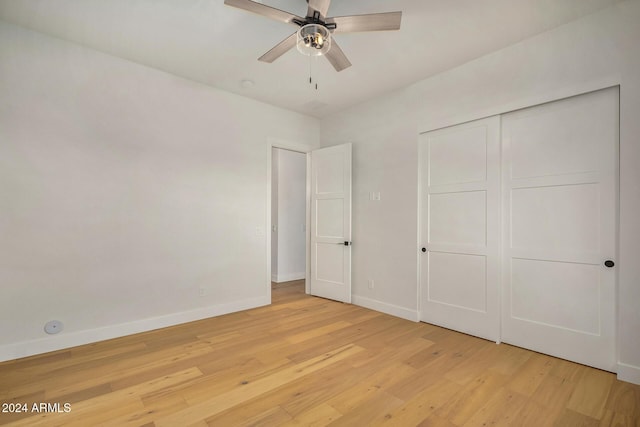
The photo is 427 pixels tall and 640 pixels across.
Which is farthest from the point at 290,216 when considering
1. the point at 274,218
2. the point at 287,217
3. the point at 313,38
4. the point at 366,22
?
the point at 366,22

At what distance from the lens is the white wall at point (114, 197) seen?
8.98 feet

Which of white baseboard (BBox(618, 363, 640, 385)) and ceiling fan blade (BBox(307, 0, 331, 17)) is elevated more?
ceiling fan blade (BBox(307, 0, 331, 17))

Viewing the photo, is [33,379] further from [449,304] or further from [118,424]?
[449,304]

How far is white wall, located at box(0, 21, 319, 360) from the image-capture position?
108 inches

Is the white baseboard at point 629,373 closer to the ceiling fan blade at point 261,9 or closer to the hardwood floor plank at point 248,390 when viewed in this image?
the hardwood floor plank at point 248,390

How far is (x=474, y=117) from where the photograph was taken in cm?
326

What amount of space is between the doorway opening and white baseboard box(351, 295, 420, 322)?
75.4 inches

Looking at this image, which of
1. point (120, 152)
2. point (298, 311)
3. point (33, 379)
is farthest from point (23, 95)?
point (298, 311)

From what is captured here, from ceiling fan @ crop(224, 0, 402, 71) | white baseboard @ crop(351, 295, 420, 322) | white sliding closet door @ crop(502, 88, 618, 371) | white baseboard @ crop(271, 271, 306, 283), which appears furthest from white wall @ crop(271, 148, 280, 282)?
white sliding closet door @ crop(502, 88, 618, 371)

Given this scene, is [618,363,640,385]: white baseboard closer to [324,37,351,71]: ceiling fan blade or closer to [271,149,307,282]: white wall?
[324,37,351,71]: ceiling fan blade

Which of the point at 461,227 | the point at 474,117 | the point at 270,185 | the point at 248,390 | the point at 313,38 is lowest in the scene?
the point at 248,390

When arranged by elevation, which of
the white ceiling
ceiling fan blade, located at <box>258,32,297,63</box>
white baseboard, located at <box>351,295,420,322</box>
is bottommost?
white baseboard, located at <box>351,295,420,322</box>

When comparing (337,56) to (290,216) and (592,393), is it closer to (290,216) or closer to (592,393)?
(592,393)

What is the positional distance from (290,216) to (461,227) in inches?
144
